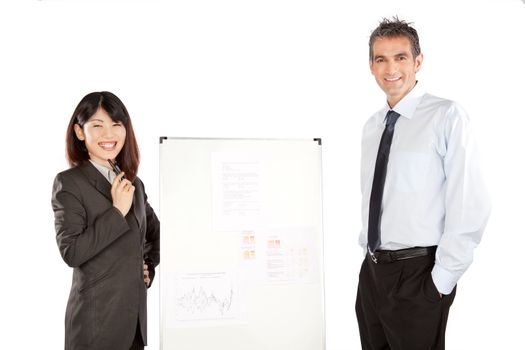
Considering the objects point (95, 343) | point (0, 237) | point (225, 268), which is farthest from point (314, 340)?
point (0, 237)

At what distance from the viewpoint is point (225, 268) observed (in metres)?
2.96

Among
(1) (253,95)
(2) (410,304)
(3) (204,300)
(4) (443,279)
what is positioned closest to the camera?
(4) (443,279)

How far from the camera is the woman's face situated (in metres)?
2.10

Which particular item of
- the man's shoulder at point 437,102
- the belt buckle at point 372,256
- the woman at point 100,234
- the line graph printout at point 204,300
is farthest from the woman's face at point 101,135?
the man's shoulder at point 437,102

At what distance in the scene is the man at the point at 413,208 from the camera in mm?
1947

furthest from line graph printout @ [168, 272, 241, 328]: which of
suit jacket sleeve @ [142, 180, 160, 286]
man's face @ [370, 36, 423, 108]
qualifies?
man's face @ [370, 36, 423, 108]

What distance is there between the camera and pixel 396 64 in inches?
86.1

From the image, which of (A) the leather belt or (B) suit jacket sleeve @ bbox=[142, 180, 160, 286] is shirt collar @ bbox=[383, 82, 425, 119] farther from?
(B) suit jacket sleeve @ bbox=[142, 180, 160, 286]

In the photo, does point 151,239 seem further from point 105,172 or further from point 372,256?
point 372,256

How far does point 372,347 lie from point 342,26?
80.7 inches

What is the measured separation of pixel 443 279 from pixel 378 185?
1.56 feet

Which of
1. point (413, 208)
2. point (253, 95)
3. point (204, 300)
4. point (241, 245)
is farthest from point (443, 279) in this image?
point (253, 95)

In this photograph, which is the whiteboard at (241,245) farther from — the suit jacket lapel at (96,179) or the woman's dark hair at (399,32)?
the woman's dark hair at (399,32)

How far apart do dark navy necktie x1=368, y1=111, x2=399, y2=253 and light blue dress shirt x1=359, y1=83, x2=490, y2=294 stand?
2 centimetres
